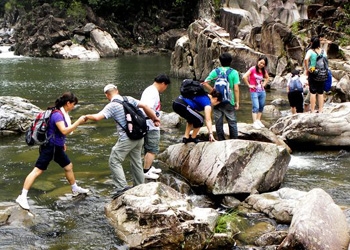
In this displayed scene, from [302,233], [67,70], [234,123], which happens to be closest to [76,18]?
[67,70]

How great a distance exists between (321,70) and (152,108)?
21.5ft

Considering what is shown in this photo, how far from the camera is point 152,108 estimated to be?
8500 mm

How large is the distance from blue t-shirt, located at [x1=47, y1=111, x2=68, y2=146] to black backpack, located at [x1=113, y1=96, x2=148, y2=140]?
3.27 ft

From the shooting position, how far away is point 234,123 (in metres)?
10.3

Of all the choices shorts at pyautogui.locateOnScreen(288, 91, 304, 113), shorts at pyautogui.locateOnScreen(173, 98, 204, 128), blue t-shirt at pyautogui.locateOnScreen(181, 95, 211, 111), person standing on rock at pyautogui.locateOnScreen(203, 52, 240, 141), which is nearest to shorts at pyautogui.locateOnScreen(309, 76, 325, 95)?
shorts at pyautogui.locateOnScreen(288, 91, 304, 113)

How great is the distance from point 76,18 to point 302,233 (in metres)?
56.4

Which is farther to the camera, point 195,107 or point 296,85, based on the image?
point 296,85

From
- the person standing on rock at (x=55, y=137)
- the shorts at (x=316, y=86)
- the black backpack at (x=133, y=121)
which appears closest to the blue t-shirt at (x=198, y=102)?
the black backpack at (x=133, y=121)

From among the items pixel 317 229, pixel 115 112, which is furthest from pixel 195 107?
pixel 317 229

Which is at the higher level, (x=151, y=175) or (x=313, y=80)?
(x=313, y=80)

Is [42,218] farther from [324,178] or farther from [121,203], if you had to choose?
[324,178]

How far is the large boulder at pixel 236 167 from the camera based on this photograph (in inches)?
339

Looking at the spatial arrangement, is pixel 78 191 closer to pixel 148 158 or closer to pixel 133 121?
pixel 148 158

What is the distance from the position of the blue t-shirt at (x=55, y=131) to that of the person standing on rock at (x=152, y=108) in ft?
5.22
